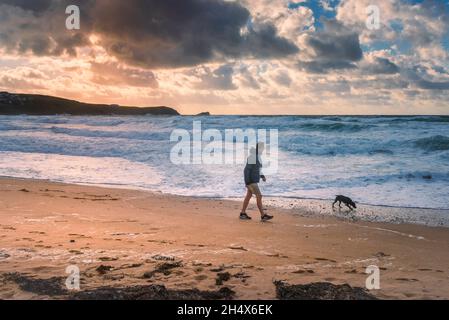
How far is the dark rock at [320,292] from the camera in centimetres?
432

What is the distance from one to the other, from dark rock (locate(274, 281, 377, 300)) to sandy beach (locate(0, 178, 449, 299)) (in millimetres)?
136

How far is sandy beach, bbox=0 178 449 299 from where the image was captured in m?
4.79

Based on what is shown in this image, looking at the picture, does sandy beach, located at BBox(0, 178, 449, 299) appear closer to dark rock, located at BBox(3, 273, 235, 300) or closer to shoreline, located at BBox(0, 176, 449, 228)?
dark rock, located at BBox(3, 273, 235, 300)

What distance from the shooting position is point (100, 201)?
11.0 meters

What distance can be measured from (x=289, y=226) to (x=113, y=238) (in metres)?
3.57

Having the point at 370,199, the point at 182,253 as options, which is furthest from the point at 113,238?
the point at 370,199

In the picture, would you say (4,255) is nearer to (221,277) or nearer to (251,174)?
(221,277)

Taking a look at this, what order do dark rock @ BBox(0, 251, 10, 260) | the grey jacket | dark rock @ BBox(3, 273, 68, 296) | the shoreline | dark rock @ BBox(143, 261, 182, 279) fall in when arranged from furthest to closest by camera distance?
the grey jacket, the shoreline, dark rock @ BBox(0, 251, 10, 260), dark rock @ BBox(143, 261, 182, 279), dark rock @ BBox(3, 273, 68, 296)

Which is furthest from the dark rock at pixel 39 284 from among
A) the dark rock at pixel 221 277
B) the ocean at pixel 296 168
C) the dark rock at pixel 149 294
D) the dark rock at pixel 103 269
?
the ocean at pixel 296 168

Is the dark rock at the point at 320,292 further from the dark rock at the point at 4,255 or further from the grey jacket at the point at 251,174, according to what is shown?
the grey jacket at the point at 251,174

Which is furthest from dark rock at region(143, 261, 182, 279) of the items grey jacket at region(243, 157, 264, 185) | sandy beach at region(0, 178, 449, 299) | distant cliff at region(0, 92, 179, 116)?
distant cliff at region(0, 92, 179, 116)

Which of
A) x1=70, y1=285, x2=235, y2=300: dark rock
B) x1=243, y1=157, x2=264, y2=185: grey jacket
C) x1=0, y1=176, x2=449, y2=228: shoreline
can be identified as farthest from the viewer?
x1=243, y1=157, x2=264, y2=185: grey jacket

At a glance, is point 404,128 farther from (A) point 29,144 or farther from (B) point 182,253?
(B) point 182,253

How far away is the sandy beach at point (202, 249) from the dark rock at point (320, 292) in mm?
136
